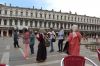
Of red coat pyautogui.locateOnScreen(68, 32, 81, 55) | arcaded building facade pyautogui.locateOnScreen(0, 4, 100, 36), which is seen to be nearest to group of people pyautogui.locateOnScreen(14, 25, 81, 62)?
red coat pyautogui.locateOnScreen(68, 32, 81, 55)

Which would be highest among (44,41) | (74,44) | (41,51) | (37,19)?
(74,44)

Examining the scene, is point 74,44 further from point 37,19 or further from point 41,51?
point 37,19

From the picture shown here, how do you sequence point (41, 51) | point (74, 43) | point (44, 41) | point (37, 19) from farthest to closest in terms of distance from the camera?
point (37, 19) < point (44, 41) < point (41, 51) < point (74, 43)

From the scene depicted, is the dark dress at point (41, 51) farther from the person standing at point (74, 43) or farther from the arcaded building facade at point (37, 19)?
the arcaded building facade at point (37, 19)

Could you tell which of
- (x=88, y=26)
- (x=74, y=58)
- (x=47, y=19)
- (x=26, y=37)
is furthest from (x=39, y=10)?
(x=74, y=58)

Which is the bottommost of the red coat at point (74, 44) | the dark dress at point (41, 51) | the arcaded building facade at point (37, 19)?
the arcaded building facade at point (37, 19)

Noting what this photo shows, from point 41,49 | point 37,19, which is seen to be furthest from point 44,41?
point 37,19

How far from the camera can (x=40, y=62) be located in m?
17.0

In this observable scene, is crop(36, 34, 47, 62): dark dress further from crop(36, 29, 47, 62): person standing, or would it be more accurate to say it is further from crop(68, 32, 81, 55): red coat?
crop(68, 32, 81, 55): red coat

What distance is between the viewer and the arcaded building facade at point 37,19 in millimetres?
134375

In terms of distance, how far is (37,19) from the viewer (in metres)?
147

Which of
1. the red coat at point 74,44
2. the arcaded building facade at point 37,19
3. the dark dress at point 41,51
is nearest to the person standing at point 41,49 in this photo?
the dark dress at point 41,51

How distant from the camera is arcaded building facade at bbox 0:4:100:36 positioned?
5290 inches

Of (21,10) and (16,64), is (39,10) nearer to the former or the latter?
(21,10)
